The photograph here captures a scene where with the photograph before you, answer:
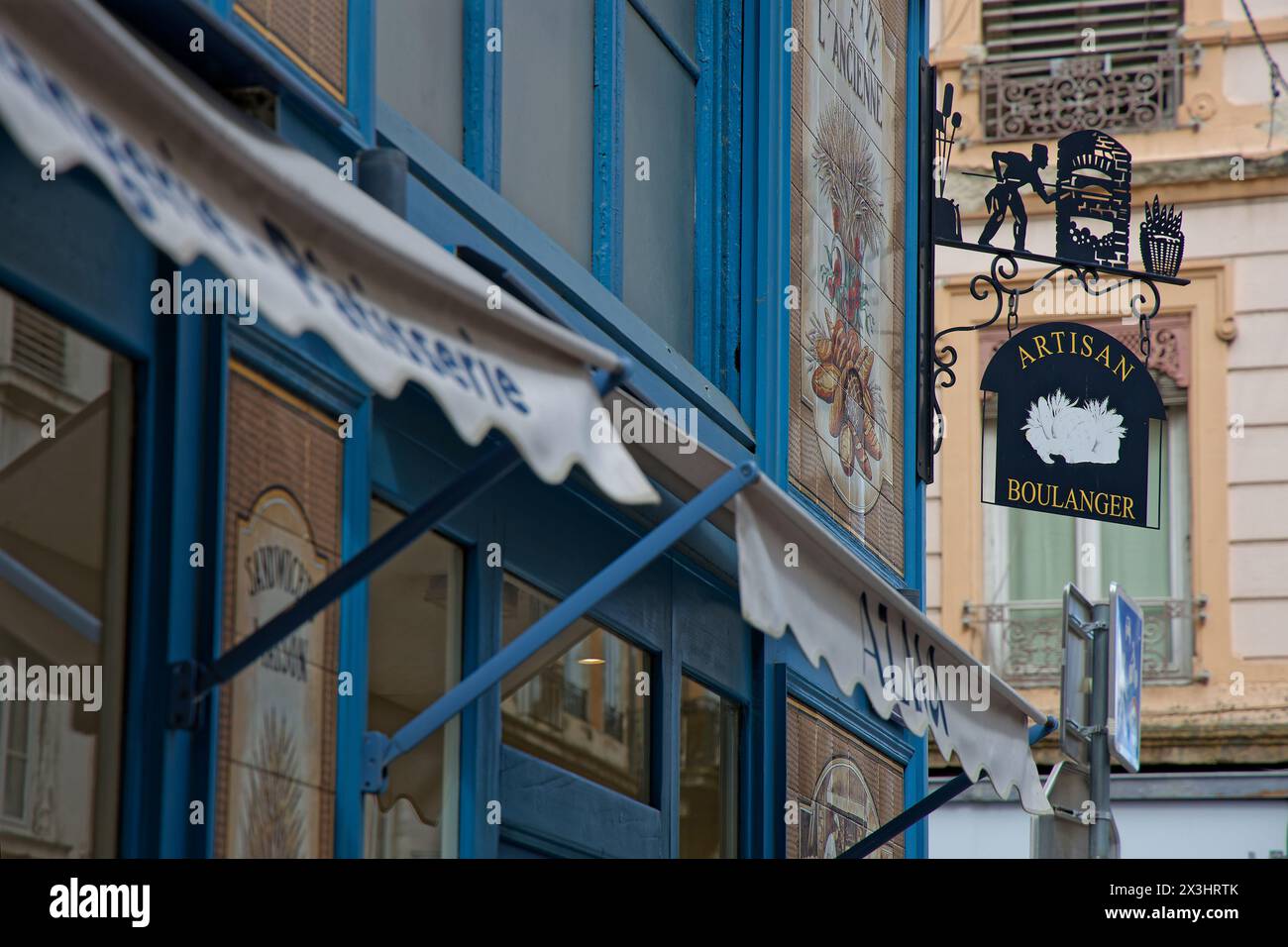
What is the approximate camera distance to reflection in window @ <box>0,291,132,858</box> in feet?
14.7

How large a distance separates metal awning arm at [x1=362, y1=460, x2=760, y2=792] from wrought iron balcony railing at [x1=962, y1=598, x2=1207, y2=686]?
13.8m

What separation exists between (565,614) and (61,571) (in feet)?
4.12

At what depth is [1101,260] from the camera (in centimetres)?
1124

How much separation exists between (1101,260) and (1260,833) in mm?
8301

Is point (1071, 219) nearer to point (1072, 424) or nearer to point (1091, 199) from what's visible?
point (1091, 199)

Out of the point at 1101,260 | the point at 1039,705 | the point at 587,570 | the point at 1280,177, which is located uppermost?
the point at 1280,177

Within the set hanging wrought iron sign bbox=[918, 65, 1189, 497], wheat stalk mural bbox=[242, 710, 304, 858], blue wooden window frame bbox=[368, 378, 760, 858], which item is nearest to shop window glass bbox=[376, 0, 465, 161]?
blue wooden window frame bbox=[368, 378, 760, 858]

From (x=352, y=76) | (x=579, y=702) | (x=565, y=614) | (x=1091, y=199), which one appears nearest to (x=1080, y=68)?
(x=1091, y=199)

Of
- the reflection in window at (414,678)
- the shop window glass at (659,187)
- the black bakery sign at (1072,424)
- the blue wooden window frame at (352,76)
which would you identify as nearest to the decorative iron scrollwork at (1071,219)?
the black bakery sign at (1072,424)

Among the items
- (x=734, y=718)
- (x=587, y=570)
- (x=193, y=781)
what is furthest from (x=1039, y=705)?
(x=193, y=781)

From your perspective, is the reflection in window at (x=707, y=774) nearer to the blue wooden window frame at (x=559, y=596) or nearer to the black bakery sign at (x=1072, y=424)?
the blue wooden window frame at (x=559, y=596)

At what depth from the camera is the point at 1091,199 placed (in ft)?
38.1

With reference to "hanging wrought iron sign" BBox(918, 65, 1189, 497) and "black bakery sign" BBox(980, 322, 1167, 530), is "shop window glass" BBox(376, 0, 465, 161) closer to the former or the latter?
"hanging wrought iron sign" BBox(918, 65, 1189, 497)
